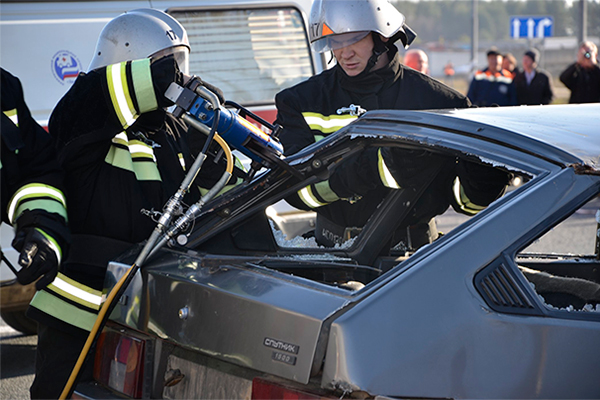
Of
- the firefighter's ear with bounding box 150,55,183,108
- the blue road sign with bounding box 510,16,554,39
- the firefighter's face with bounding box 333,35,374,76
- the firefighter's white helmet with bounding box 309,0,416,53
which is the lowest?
the blue road sign with bounding box 510,16,554,39

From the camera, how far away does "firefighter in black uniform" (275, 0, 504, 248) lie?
3279 mm

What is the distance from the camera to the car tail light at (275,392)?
179 cm

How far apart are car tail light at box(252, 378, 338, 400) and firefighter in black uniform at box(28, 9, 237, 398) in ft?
2.40

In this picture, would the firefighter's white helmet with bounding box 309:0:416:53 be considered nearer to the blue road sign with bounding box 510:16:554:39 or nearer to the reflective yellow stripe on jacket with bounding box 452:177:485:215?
the reflective yellow stripe on jacket with bounding box 452:177:485:215

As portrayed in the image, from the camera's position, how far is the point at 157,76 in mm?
2434

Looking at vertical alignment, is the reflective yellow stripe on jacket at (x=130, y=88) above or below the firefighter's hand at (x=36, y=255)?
above

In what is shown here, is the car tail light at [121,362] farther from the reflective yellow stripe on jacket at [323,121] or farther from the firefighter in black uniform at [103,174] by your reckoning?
the reflective yellow stripe on jacket at [323,121]

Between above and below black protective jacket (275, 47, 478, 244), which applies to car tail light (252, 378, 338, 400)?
below

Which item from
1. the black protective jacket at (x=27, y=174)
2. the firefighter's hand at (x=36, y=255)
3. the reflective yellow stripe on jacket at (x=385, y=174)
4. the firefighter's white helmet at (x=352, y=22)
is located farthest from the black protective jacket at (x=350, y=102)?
the firefighter's hand at (x=36, y=255)

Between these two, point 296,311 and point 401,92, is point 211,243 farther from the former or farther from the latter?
point 401,92

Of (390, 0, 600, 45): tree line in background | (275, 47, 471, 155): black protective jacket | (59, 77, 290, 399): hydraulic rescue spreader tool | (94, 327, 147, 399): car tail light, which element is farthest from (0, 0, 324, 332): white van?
(390, 0, 600, 45): tree line in background

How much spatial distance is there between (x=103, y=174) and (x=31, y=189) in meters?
0.25

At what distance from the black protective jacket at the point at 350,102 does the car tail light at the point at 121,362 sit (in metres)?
1.22

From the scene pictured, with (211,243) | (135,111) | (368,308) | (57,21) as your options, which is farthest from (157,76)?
(57,21)
